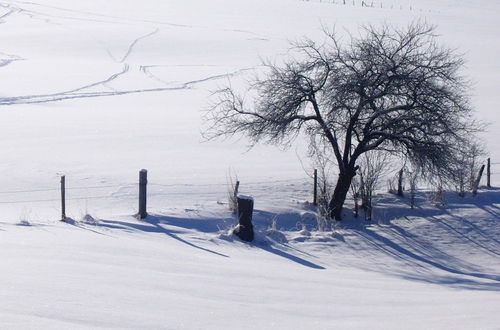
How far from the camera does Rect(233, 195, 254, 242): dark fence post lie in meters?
14.6

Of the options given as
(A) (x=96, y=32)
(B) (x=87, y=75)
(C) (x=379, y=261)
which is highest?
(A) (x=96, y=32)

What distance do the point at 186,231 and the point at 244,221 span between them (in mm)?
1096

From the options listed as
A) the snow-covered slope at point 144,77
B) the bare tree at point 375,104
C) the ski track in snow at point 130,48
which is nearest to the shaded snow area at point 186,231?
the snow-covered slope at point 144,77

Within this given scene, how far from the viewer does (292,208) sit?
1784cm

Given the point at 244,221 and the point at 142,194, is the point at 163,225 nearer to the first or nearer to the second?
the point at 142,194

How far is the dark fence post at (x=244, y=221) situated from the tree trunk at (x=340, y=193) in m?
3.37

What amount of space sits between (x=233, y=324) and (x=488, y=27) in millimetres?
70030

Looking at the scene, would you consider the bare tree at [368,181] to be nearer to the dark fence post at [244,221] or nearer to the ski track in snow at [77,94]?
the dark fence post at [244,221]

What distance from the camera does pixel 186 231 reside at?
48.6 feet

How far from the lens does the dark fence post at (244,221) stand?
14609mm

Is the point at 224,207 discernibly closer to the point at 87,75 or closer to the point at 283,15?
the point at 87,75

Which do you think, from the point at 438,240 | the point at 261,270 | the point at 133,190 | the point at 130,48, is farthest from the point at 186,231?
the point at 130,48

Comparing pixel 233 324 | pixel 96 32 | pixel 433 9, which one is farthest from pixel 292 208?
pixel 433 9

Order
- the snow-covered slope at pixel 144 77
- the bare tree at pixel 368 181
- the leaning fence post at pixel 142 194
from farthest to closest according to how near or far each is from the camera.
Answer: the snow-covered slope at pixel 144 77
the bare tree at pixel 368 181
the leaning fence post at pixel 142 194
